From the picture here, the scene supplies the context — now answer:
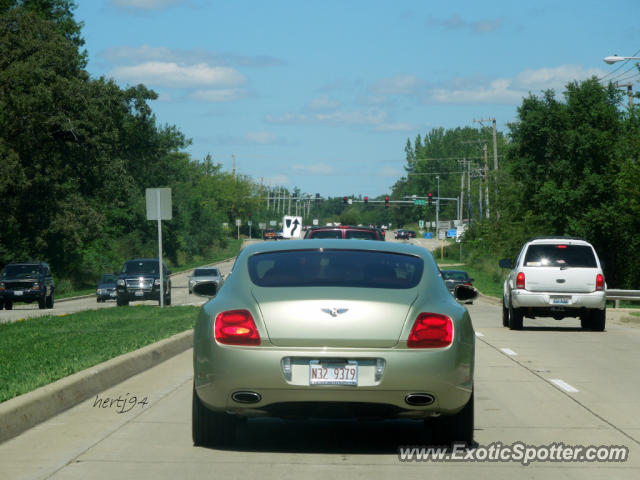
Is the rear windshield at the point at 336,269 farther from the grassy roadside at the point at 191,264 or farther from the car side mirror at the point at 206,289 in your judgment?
the grassy roadside at the point at 191,264

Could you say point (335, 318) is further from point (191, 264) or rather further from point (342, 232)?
point (191, 264)

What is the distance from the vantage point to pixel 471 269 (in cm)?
8012

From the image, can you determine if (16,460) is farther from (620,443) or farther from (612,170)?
(612,170)

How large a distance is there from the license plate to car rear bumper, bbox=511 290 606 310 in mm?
15293

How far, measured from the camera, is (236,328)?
7289 mm

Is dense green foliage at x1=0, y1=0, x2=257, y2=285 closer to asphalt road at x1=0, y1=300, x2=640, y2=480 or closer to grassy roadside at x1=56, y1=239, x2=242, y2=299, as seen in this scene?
grassy roadside at x1=56, y1=239, x2=242, y2=299

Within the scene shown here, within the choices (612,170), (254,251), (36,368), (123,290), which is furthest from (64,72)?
(254,251)

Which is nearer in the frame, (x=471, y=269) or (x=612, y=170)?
(x=612, y=170)

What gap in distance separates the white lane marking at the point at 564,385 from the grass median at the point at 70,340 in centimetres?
564

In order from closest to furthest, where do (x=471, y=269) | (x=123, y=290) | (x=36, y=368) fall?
(x=36, y=368) → (x=123, y=290) → (x=471, y=269)

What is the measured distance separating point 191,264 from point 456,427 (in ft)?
296

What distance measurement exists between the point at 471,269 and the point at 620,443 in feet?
238

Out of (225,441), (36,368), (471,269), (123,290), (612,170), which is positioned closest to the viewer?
(225,441)
